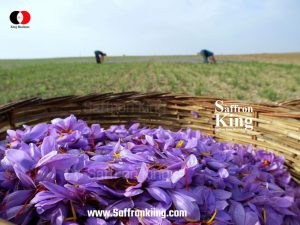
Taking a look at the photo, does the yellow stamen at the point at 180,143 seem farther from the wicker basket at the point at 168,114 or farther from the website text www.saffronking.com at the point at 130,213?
the wicker basket at the point at 168,114

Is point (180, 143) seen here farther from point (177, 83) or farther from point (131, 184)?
point (177, 83)

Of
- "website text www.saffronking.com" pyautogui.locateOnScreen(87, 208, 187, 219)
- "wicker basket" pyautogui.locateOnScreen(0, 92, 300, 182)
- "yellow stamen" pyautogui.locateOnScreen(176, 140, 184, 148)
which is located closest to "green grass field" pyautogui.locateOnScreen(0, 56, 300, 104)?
"wicker basket" pyautogui.locateOnScreen(0, 92, 300, 182)

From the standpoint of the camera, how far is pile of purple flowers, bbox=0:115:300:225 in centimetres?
90

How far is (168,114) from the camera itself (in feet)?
6.29

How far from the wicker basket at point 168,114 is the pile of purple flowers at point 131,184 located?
0.96 feet

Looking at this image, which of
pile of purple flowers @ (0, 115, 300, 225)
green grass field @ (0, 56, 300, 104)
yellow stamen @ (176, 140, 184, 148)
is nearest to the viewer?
pile of purple flowers @ (0, 115, 300, 225)

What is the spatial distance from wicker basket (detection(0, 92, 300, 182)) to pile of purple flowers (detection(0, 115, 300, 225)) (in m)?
0.29

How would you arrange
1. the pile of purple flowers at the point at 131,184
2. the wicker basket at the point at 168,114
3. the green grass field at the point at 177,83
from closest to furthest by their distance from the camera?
the pile of purple flowers at the point at 131,184
the wicker basket at the point at 168,114
the green grass field at the point at 177,83

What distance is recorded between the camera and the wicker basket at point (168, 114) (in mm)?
1499

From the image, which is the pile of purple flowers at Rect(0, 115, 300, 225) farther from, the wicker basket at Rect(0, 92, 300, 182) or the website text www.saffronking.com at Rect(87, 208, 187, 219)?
the wicker basket at Rect(0, 92, 300, 182)

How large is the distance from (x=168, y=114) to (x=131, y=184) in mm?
982

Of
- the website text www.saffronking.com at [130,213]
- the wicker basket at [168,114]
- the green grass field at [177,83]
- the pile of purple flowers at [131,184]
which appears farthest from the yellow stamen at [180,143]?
the green grass field at [177,83]

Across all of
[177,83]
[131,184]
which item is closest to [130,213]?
[131,184]

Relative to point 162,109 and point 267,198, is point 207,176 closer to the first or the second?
point 267,198
